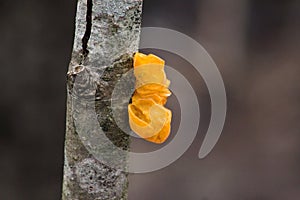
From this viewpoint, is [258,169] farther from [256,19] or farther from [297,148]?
[256,19]

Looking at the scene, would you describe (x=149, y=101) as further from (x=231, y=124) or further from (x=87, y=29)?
(x=231, y=124)

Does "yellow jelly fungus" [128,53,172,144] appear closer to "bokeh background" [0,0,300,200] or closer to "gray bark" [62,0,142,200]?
"gray bark" [62,0,142,200]

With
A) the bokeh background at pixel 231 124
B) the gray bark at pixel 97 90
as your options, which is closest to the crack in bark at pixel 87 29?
the gray bark at pixel 97 90

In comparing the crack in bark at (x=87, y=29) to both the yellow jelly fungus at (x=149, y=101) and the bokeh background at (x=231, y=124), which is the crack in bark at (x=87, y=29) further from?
the bokeh background at (x=231, y=124)

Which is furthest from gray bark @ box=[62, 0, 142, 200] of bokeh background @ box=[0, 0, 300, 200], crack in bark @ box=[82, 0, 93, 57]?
bokeh background @ box=[0, 0, 300, 200]

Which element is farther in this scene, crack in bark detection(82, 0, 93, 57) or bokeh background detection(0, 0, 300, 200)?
bokeh background detection(0, 0, 300, 200)

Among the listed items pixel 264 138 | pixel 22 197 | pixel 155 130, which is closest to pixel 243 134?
pixel 264 138

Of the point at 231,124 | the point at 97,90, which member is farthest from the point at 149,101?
the point at 231,124
